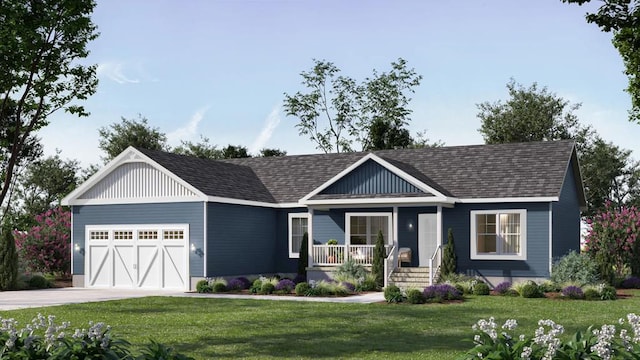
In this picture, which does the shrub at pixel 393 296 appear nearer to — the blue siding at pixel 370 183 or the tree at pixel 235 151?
the blue siding at pixel 370 183

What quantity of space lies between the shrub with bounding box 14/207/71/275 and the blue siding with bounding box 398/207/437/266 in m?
14.1

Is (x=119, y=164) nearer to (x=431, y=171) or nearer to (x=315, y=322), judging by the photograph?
(x=431, y=171)

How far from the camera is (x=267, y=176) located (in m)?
34.8

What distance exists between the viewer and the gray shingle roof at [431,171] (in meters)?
28.4

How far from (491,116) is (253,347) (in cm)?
4434

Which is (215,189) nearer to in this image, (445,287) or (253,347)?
(445,287)

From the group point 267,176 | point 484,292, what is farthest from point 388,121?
point 484,292

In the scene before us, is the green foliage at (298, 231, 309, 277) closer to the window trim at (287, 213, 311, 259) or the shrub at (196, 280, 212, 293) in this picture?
the window trim at (287, 213, 311, 259)

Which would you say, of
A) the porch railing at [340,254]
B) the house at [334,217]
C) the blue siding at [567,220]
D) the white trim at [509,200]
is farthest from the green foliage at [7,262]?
the blue siding at [567,220]

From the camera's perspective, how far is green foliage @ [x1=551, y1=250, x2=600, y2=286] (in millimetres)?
25970

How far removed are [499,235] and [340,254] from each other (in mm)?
5927

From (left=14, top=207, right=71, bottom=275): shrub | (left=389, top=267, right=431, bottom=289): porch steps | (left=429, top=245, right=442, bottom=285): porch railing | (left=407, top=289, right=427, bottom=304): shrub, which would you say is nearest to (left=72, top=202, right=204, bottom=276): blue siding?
(left=14, top=207, right=71, bottom=275): shrub

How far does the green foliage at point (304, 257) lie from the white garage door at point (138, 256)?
4569mm

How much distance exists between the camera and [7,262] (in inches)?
1153
